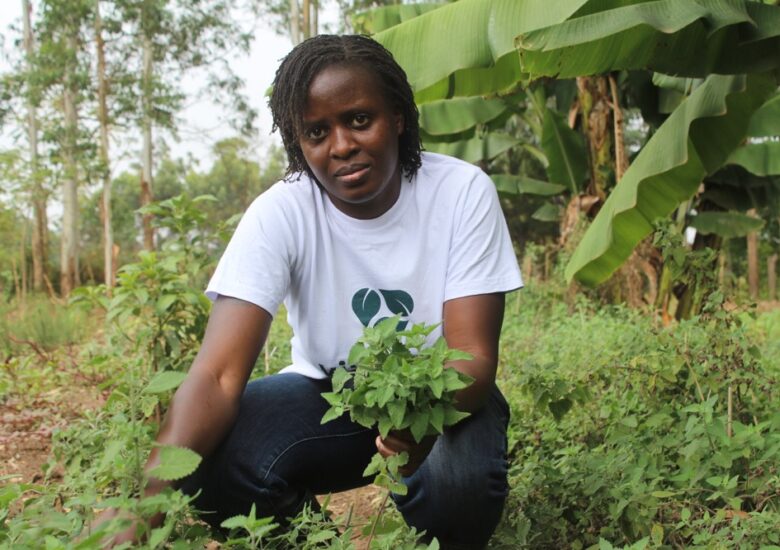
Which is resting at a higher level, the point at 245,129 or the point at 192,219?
the point at 245,129

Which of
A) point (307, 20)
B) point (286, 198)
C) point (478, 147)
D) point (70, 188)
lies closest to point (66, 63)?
point (70, 188)

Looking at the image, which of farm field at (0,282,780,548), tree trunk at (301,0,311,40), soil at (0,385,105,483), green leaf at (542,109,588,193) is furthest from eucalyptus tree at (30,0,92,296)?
farm field at (0,282,780,548)

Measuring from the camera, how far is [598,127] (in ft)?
24.2

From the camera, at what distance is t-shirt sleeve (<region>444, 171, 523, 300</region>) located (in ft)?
6.96

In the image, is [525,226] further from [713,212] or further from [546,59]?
[546,59]

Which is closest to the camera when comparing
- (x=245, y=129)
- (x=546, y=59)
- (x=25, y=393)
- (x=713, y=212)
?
(x=546, y=59)

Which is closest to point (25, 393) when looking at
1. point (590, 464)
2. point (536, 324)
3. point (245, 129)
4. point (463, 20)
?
point (463, 20)

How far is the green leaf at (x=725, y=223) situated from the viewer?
7.04 meters

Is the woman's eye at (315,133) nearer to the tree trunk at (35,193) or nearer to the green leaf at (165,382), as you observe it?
the green leaf at (165,382)

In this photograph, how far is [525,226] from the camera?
23.0 meters

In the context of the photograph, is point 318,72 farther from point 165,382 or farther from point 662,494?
point 662,494

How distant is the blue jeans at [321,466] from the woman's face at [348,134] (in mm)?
592

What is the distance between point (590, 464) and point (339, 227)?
994 mm

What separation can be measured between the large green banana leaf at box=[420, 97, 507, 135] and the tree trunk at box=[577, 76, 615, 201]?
124cm
